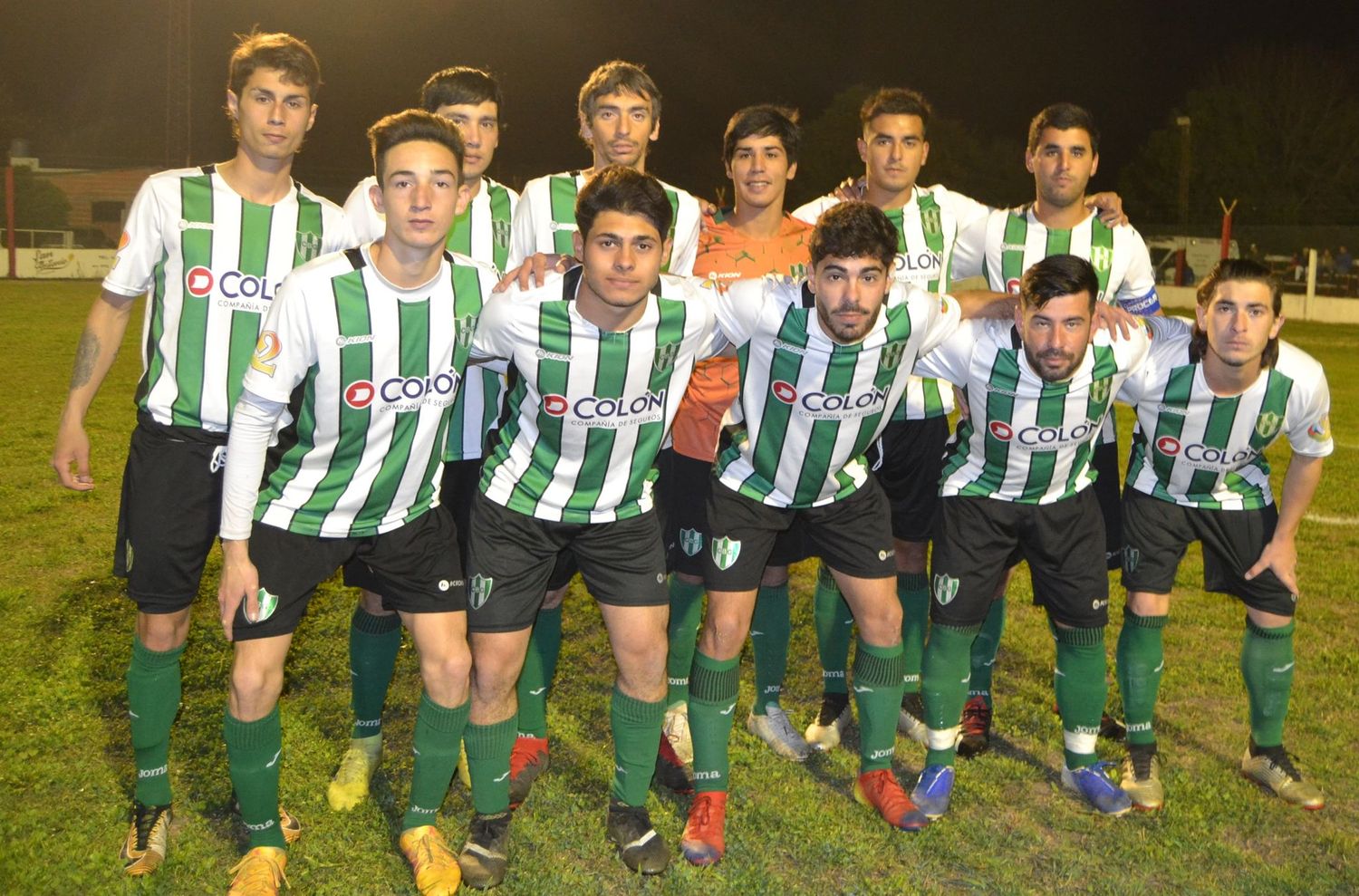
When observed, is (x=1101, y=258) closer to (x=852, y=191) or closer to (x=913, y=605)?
(x=852, y=191)

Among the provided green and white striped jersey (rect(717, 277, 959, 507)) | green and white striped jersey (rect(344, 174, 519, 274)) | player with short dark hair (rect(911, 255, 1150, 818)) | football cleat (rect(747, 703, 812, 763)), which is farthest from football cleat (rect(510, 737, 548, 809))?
green and white striped jersey (rect(344, 174, 519, 274))

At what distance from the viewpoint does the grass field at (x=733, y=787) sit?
11.5 feet

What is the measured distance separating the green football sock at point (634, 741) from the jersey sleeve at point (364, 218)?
1608mm

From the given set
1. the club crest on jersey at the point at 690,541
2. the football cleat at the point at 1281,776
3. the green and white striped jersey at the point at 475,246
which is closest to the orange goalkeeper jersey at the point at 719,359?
the club crest on jersey at the point at 690,541

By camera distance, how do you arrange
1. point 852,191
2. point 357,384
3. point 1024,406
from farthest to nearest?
point 852,191, point 1024,406, point 357,384

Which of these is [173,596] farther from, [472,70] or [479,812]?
[472,70]

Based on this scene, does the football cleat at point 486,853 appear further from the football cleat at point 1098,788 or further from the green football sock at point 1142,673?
the green football sock at point 1142,673

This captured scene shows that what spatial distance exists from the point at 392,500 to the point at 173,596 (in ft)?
2.29

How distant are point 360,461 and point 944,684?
6.60 feet

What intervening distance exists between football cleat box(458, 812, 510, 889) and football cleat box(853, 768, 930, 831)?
116 cm

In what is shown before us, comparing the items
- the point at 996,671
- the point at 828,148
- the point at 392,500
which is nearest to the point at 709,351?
the point at 392,500

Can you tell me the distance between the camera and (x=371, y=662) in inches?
159

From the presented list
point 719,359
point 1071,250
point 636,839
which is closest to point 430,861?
point 636,839

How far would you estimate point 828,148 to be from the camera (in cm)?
5053
